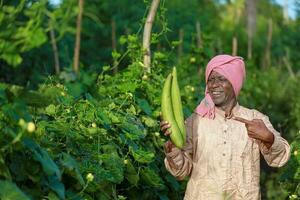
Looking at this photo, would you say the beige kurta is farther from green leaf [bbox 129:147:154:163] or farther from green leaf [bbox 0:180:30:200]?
green leaf [bbox 0:180:30:200]

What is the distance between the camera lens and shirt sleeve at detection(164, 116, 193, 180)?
15.5 ft

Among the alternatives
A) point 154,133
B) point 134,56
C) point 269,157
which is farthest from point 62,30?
point 134,56

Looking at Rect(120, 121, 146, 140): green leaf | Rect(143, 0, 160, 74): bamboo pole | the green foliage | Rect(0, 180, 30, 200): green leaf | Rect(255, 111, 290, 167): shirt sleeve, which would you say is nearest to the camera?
the green foliage

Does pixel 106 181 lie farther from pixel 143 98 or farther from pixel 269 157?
pixel 143 98

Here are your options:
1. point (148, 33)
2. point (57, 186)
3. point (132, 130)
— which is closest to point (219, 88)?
point (132, 130)

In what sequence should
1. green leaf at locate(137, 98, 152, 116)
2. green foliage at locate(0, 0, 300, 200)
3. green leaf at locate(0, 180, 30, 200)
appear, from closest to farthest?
1. green foliage at locate(0, 0, 300, 200)
2. green leaf at locate(0, 180, 30, 200)
3. green leaf at locate(137, 98, 152, 116)

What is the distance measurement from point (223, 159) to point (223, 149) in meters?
0.06

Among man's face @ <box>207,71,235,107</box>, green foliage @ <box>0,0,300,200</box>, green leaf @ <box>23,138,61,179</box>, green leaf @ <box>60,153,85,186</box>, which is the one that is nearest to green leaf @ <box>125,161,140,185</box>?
green foliage @ <box>0,0,300,200</box>

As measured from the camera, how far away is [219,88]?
4.83 meters

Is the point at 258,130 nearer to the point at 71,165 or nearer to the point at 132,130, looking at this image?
the point at 132,130

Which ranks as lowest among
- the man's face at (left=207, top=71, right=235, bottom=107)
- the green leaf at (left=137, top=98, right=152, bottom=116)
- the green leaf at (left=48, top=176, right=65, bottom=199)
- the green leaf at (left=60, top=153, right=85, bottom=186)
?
the green leaf at (left=48, top=176, right=65, bottom=199)

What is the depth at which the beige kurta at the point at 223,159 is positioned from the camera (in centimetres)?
482

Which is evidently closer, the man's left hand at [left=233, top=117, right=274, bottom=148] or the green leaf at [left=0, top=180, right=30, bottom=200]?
the green leaf at [left=0, top=180, right=30, bottom=200]

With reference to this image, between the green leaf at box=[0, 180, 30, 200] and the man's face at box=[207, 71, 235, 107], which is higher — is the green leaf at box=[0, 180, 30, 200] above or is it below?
below
